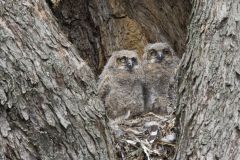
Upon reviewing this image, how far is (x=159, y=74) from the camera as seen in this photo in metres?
6.55

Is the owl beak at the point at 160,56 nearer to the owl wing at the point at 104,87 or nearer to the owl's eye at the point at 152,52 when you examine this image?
the owl's eye at the point at 152,52

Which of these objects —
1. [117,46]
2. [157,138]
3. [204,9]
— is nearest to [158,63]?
[117,46]

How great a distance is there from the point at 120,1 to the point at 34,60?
3263 mm

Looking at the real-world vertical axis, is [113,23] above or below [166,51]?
above

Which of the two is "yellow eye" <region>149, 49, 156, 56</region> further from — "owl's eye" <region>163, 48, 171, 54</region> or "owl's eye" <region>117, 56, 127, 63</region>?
"owl's eye" <region>117, 56, 127, 63</region>

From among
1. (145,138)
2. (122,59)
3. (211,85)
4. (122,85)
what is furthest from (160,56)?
(211,85)

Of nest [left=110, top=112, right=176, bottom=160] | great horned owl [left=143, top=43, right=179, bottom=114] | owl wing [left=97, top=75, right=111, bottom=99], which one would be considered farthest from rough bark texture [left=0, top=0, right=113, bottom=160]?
great horned owl [left=143, top=43, right=179, bottom=114]

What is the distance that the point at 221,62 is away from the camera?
384 cm

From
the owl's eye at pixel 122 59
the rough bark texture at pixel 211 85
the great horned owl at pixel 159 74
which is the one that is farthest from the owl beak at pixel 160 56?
the rough bark texture at pixel 211 85

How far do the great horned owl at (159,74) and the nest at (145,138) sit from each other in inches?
16.5

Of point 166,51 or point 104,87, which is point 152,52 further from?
point 104,87

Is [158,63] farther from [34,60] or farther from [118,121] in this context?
[34,60]

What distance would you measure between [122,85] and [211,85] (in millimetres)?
2625

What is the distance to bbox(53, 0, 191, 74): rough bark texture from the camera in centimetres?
659
